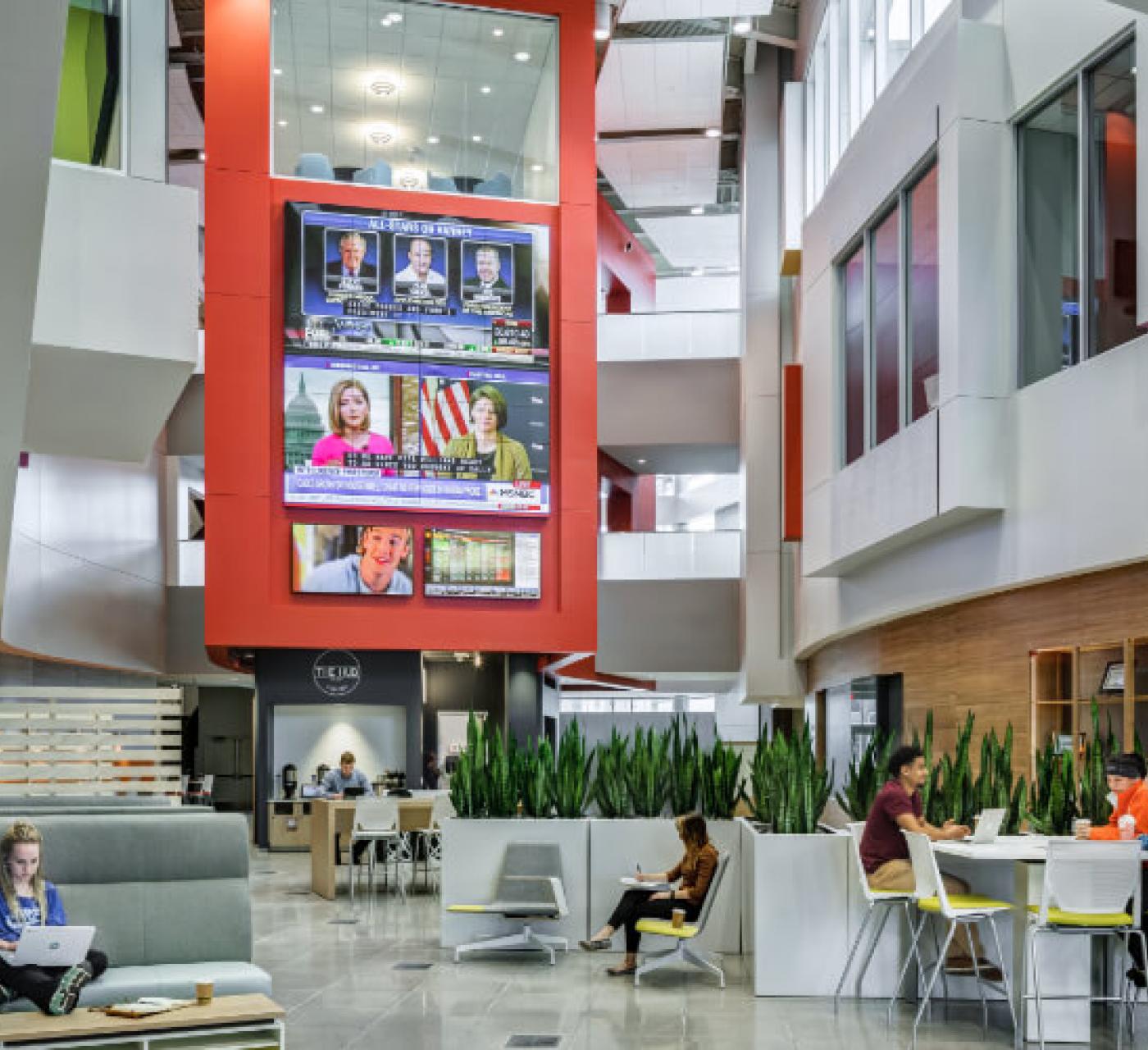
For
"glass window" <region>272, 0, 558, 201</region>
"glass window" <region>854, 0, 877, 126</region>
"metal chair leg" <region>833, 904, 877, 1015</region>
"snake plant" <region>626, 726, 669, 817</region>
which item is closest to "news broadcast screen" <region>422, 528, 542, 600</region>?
"glass window" <region>272, 0, 558, 201</region>

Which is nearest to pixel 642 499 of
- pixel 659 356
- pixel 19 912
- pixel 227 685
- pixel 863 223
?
pixel 659 356

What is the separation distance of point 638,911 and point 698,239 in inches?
931

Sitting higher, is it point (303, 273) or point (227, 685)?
point (303, 273)

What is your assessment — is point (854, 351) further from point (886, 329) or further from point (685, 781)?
point (685, 781)

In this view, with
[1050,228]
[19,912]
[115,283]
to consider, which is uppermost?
[1050,228]

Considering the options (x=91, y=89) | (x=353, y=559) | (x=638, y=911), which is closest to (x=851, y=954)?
(x=638, y=911)

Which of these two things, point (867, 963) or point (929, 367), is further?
point (929, 367)

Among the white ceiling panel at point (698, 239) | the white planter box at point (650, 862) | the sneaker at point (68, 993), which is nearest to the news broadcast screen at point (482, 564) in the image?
the white planter box at point (650, 862)

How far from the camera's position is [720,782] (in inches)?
422

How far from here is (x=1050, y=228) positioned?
36.1 feet

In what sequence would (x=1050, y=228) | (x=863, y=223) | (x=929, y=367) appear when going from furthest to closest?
(x=863, y=223) < (x=929, y=367) < (x=1050, y=228)

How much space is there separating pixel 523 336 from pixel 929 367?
22.2 feet

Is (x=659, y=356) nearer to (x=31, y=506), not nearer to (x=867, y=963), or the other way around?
(x=31, y=506)

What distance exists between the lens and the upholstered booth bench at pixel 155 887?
23.2ft
